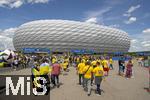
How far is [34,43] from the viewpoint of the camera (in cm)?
10769

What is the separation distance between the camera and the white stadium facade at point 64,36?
106 meters

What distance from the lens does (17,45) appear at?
120500mm

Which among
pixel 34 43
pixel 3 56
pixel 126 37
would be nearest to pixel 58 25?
pixel 34 43

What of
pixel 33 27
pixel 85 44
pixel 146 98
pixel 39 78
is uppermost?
pixel 33 27

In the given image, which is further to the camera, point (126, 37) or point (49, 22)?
point (126, 37)

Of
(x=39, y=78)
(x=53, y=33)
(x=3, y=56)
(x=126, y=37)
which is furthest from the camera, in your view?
(x=126, y=37)

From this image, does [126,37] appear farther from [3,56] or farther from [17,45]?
[3,56]

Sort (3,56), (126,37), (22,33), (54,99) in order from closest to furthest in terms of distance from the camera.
→ (54,99)
(3,56)
(22,33)
(126,37)

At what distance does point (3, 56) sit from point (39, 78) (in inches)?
936

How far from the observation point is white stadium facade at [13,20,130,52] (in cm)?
10569

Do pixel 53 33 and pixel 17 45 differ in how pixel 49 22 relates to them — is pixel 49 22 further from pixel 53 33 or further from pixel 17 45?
pixel 17 45

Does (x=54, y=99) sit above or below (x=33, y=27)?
below

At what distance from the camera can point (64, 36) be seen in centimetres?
10588

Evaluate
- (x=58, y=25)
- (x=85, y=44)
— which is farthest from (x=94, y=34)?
(x=58, y=25)
